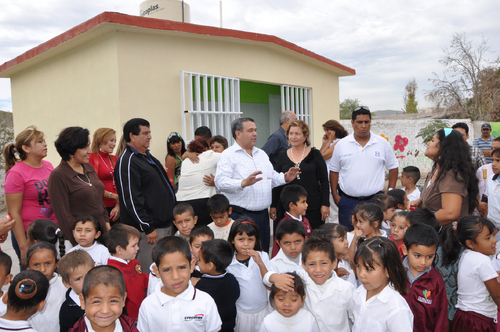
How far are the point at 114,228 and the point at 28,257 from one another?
0.65m

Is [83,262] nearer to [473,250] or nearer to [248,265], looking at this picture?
[248,265]

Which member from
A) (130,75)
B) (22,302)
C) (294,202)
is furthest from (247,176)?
(130,75)

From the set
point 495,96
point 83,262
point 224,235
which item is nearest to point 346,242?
point 224,235

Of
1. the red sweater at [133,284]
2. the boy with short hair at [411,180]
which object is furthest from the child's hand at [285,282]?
the boy with short hair at [411,180]

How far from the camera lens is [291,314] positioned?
2.30 meters

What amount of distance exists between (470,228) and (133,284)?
8.04 feet

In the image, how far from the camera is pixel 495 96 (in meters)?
17.9

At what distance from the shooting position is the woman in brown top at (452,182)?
2867 mm

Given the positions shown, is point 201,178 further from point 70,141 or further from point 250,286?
point 250,286

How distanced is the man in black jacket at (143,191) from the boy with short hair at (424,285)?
2.07m

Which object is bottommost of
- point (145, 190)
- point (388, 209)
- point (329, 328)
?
point (329, 328)

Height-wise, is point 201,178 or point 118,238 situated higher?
point 201,178

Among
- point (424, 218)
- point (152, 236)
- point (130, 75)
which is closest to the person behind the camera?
point (424, 218)

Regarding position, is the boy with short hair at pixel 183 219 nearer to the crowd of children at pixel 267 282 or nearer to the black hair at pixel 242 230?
the crowd of children at pixel 267 282
